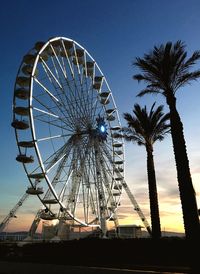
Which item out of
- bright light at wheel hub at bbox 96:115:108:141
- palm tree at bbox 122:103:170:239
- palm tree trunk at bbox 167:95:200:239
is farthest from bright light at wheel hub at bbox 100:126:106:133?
palm tree trunk at bbox 167:95:200:239

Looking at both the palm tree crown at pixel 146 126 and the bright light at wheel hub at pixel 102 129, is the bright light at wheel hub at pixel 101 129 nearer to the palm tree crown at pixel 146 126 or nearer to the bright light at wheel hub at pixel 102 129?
the bright light at wheel hub at pixel 102 129

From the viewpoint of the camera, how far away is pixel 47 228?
38719mm

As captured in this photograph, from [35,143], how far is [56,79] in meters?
7.28

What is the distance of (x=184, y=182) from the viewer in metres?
13.7

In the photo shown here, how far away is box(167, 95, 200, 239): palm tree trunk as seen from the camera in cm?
1293

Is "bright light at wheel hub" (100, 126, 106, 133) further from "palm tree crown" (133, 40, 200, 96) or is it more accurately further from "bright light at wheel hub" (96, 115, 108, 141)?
"palm tree crown" (133, 40, 200, 96)

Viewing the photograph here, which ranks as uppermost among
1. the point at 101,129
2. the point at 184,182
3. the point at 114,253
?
the point at 101,129

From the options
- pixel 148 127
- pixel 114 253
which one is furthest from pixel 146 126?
pixel 114 253

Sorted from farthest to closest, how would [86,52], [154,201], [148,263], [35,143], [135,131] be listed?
[86,52] < [35,143] < [135,131] < [154,201] < [148,263]

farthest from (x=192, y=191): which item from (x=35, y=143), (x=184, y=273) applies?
(x=35, y=143)

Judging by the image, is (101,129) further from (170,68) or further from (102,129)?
(170,68)

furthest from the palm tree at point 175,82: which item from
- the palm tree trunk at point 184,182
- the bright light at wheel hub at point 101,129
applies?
the bright light at wheel hub at point 101,129

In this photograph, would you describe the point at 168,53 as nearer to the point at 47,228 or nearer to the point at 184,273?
the point at 184,273

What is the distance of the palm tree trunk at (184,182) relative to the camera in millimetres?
12930
